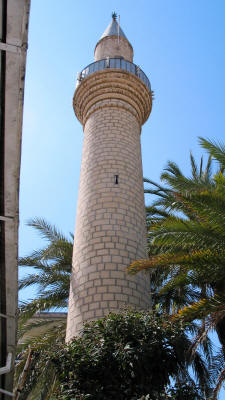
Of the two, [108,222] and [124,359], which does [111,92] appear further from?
[124,359]

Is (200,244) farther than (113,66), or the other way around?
(113,66)

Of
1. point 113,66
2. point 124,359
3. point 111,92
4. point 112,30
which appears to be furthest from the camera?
point 112,30

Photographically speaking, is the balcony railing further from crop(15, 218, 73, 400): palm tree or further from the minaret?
crop(15, 218, 73, 400): palm tree

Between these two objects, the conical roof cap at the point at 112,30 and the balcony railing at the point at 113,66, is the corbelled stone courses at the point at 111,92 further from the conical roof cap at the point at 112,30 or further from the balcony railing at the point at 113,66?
the conical roof cap at the point at 112,30

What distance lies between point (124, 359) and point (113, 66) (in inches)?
314

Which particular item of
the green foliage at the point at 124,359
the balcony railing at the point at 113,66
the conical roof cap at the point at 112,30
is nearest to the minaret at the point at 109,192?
the balcony railing at the point at 113,66

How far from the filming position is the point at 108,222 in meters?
8.22

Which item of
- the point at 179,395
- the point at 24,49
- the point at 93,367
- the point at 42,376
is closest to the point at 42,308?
the point at 42,376

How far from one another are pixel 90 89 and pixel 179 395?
7.96m

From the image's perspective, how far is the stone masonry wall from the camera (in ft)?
24.0

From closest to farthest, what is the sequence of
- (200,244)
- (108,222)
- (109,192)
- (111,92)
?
(200,244), (108,222), (109,192), (111,92)

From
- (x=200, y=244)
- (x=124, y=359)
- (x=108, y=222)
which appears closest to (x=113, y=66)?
(x=108, y=222)

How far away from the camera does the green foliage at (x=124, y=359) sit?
16.3 ft

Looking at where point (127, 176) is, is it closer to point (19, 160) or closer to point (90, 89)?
point (90, 89)
